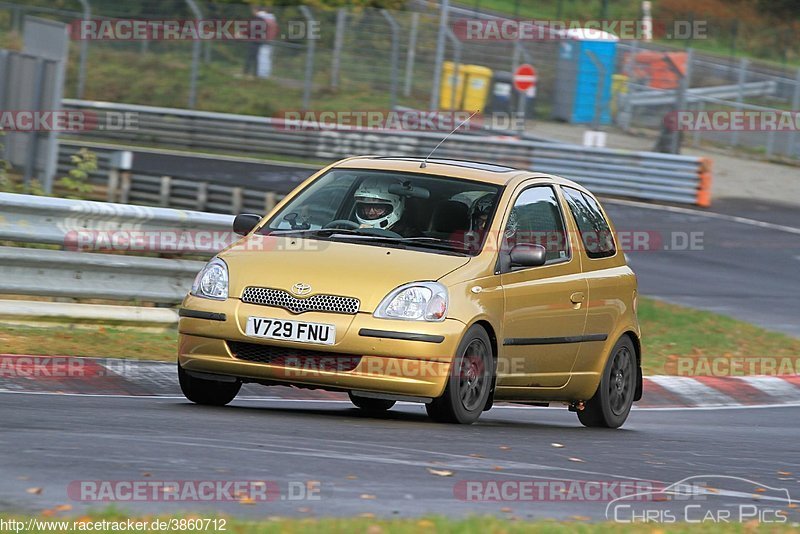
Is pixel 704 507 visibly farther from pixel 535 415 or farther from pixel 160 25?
pixel 160 25

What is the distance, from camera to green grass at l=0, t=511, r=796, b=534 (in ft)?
18.0

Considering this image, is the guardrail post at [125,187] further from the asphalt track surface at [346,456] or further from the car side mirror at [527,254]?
the car side mirror at [527,254]

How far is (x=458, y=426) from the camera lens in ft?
29.7

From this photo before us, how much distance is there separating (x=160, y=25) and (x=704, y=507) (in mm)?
26105

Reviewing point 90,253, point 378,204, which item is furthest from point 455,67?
point 378,204

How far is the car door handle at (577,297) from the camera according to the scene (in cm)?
1020

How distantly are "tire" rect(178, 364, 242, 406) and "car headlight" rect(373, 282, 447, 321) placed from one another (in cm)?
121

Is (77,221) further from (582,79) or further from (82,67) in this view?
(582,79)

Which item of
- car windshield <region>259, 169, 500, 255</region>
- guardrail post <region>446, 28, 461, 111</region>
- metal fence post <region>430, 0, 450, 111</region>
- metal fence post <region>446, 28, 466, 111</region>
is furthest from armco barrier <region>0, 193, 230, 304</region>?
metal fence post <region>446, 28, 466, 111</region>

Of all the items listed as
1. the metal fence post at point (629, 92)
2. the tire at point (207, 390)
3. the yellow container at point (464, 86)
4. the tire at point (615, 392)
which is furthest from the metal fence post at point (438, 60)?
the tire at point (207, 390)

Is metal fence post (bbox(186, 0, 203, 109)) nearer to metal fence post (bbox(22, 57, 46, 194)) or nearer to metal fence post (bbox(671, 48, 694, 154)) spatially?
metal fence post (bbox(671, 48, 694, 154))

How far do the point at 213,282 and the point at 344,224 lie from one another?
99 centimetres

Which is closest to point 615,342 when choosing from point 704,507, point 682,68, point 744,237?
Answer: point 704,507

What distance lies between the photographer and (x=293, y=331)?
874 cm
